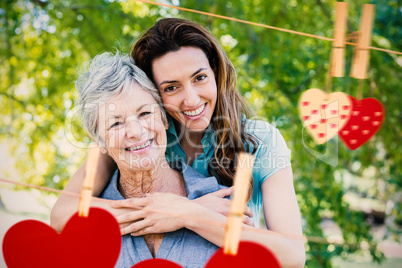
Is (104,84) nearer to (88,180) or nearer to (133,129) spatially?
(133,129)

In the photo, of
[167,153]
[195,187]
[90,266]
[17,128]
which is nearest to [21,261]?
[90,266]

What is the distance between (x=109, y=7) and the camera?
2521 millimetres

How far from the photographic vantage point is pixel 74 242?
2.94 feet

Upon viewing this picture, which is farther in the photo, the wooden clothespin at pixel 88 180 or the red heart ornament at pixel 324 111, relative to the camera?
the red heart ornament at pixel 324 111

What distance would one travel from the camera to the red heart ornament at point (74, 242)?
89 centimetres

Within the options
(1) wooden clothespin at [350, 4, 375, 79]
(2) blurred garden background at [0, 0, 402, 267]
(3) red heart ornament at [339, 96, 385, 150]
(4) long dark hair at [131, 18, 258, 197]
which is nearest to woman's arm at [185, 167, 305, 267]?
(4) long dark hair at [131, 18, 258, 197]

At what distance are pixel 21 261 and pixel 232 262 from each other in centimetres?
55

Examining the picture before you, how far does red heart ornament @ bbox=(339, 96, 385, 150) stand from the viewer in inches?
52.1

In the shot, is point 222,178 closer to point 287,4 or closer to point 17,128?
point 287,4

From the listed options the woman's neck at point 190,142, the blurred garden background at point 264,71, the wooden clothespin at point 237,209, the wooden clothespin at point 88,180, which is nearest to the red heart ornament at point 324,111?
the woman's neck at point 190,142

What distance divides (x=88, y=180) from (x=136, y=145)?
53 centimetres

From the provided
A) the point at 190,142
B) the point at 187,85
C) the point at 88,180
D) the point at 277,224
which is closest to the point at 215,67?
the point at 187,85

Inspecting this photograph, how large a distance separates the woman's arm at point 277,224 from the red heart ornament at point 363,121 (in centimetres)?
26

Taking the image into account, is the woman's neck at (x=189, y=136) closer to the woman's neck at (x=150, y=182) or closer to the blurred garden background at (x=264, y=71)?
the woman's neck at (x=150, y=182)
